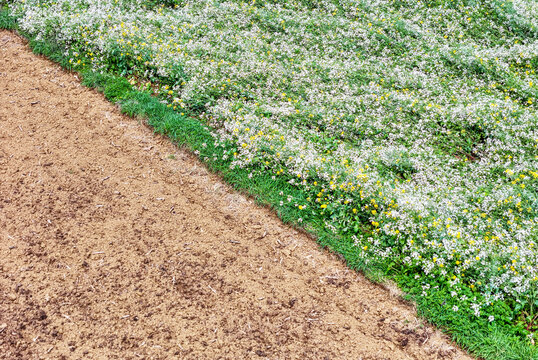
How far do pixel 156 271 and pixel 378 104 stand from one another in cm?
588

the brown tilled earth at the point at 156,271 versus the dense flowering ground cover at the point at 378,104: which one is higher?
the dense flowering ground cover at the point at 378,104

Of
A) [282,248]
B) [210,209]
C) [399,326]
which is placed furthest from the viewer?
[210,209]

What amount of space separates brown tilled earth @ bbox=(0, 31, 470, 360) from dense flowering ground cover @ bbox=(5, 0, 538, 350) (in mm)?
768

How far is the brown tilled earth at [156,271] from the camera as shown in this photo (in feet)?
16.2

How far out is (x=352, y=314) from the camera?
18.0 ft

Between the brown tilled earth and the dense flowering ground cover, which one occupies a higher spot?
the dense flowering ground cover

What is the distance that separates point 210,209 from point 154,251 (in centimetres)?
120

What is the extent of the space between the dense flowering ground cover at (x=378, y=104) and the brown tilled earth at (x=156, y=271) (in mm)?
768

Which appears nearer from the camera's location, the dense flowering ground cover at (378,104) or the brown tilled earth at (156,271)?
the brown tilled earth at (156,271)

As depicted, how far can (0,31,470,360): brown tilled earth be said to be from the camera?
16.2 ft

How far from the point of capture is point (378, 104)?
8891 mm

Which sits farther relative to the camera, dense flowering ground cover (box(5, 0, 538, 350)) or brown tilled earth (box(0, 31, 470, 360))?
dense flowering ground cover (box(5, 0, 538, 350))

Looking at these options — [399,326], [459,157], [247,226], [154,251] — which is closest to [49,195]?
[154,251]

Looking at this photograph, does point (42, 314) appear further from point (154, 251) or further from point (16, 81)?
point (16, 81)
